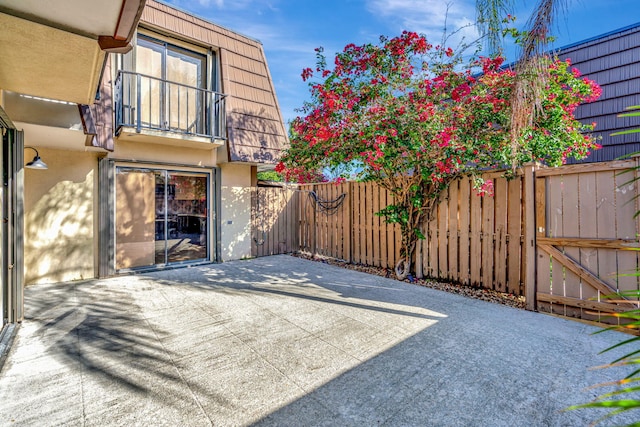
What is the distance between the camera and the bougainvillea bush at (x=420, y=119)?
5.21 metres

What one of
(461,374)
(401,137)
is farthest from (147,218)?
(461,374)

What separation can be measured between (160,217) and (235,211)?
1747 millimetres

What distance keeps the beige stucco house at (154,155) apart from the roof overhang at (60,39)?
3.99ft

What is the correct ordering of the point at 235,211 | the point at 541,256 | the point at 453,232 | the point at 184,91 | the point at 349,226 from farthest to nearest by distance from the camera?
the point at 235,211
the point at 349,226
the point at 184,91
the point at 453,232
the point at 541,256

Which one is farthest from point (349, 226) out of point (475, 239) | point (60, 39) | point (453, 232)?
point (60, 39)

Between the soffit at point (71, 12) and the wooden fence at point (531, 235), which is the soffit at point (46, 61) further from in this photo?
the wooden fence at point (531, 235)

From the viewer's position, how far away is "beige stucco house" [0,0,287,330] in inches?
232

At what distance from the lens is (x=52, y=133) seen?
492cm

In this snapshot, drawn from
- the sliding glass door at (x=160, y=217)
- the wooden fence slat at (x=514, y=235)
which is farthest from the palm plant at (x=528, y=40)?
the sliding glass door at (x=160, y=217)

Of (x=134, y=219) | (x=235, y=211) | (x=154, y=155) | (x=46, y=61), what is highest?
(x=46, y=61)

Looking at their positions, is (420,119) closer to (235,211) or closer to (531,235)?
(531,235)

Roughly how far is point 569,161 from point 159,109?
30.0 feet

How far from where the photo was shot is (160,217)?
7277mm

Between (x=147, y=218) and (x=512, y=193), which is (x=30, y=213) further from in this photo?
(x=512, y=193)
